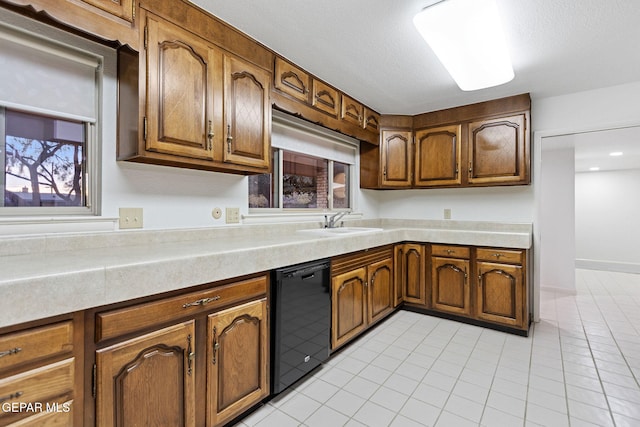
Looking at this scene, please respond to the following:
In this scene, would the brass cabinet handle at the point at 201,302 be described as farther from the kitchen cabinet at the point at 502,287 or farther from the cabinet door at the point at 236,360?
the kitchen cabinet at the point at 502,287

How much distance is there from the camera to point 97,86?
5.24ft

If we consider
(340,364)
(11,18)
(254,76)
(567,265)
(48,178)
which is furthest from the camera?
(567,265)

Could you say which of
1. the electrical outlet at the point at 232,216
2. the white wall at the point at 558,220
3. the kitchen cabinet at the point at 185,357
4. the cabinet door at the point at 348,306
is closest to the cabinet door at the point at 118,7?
the electrical outlet at the point at 232,216

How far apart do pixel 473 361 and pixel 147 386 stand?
2131 millimetres

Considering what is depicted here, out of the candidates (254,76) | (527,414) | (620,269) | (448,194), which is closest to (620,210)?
(620,269)

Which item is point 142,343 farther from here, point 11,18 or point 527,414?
point 527,414

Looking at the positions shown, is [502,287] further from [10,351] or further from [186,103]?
[10,351]

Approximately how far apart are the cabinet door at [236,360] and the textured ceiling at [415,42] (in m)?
1.66

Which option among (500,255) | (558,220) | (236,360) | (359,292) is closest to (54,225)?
→ (236,360)

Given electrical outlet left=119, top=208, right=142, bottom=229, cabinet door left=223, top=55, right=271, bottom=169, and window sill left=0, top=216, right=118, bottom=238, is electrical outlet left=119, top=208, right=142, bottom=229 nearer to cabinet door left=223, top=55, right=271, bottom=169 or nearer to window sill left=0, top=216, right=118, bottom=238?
window sill left=0, top=216, right=118, bottom=238

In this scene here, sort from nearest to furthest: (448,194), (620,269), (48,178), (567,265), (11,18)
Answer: (11,18) → (48,178) → (448,194) → (567,265) → (620,269)

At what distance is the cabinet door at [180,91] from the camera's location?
149 cm

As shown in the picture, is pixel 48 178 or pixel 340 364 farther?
pixel 340 364

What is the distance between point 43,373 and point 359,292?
198cm
